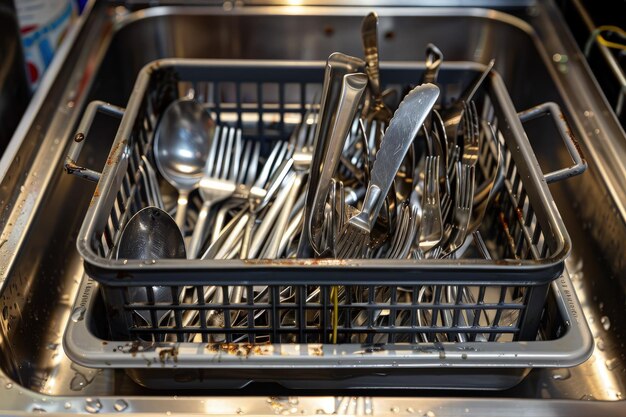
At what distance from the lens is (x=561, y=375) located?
64cm

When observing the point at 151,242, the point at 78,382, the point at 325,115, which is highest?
the point at 325,115

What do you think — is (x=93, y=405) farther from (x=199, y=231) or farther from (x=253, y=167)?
(x=253, y=167)

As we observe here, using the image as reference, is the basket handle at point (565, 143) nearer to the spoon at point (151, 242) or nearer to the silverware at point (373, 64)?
the silverware at point (373, 64)

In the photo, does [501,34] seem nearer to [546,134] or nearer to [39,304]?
[546,134]

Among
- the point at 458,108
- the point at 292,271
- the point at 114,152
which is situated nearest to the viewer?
the point at 292,271

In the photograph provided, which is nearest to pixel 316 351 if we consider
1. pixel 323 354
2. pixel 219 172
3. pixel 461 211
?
pixel 323 354

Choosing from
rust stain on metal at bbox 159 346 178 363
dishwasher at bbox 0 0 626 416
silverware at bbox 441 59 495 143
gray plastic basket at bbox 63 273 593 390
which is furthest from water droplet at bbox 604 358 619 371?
rust stain on metal at bbox 159 346 178 363

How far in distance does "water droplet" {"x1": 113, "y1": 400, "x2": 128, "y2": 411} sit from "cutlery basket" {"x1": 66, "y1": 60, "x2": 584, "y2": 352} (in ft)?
0.19

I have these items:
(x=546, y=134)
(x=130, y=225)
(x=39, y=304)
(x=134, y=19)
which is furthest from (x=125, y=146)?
(x=546, y=134)

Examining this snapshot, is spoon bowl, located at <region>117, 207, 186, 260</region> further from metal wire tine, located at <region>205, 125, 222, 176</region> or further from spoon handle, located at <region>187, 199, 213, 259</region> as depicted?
metal wire tine, located at <region>205, 125, 222, 176</region>

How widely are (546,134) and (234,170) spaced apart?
0.37 meters

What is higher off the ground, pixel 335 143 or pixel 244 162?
pixel 335 143

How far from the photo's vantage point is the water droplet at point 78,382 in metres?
0.62

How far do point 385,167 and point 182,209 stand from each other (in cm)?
27
